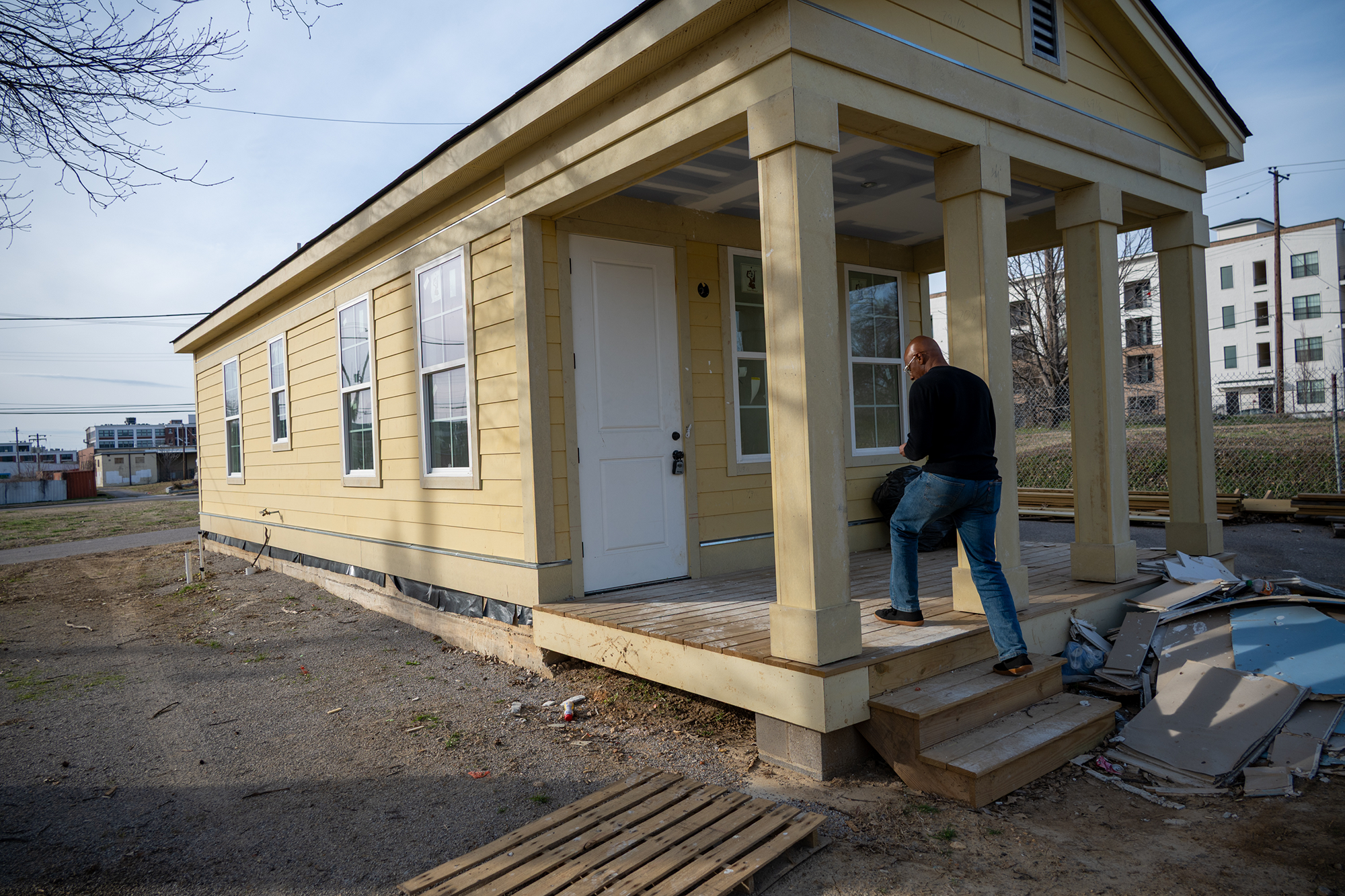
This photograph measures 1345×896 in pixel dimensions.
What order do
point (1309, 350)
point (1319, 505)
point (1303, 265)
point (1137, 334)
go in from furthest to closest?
point (1303, 265), point (1137, 334), point (1309, 350), point (1319, 505)

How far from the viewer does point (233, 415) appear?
11859 mm

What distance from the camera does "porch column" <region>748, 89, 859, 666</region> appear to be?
3494mm

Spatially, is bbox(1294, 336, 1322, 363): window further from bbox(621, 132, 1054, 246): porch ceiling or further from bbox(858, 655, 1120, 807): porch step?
bbox(858, 655, 1120, 807): porch step

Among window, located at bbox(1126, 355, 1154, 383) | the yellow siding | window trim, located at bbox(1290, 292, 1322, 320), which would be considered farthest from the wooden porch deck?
window trim, located at bbox(1290, 292, 1322, 320)

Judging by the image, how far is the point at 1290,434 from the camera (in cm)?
1252

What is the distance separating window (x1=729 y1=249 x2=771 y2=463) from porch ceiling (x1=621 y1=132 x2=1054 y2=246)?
0.46m

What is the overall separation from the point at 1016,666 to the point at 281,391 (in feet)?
30.2

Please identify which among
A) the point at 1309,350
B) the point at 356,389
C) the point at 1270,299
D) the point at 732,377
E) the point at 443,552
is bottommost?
the point at 443,552

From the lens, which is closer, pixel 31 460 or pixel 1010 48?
pixel 1010 48

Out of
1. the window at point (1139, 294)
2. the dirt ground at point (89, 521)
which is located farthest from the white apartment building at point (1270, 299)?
the dirt ground at point (89, 521)

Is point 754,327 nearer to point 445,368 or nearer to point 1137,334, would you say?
point 445,368

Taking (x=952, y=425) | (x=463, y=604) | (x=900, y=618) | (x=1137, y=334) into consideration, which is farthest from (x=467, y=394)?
(x=1137, y=334)

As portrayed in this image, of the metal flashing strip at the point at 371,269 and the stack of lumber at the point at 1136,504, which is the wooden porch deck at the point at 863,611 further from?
the stack of lumber at the point at 1136,504

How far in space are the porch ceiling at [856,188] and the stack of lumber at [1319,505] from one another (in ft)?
20.5
